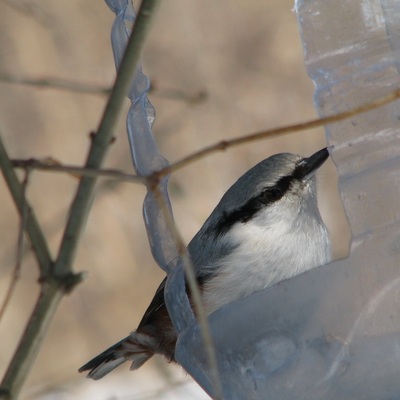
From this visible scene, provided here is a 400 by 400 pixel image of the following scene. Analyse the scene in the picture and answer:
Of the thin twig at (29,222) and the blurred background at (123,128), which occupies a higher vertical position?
the blurred background at (123,128)

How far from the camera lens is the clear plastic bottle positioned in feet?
7.59

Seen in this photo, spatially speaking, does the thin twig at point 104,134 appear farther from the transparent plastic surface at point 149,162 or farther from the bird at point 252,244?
the bird at point 252,244

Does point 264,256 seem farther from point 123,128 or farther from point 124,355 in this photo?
point 123,128

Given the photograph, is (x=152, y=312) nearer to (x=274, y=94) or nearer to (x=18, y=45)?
(x=18, y=45)

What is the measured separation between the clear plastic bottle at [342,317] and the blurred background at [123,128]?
3.72 m

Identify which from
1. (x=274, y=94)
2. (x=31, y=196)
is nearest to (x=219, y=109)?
(x=274, y=94)

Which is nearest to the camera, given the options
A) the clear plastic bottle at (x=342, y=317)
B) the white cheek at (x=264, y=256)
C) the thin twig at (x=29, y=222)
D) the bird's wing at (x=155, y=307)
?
the clear plastic bottle at (x=342, y=317)

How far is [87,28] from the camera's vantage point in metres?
7.66

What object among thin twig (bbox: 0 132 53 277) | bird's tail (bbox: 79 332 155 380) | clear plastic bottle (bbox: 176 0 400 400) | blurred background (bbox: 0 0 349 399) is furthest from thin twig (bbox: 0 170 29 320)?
blurred background (bbox: 0 0 349 399)

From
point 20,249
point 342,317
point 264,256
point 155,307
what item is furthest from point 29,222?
point 264,256

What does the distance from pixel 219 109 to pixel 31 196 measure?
1818mm

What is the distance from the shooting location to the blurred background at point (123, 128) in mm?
6867

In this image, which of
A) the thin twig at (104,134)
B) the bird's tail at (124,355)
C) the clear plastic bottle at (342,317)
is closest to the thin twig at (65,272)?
the thin twig at (104,134)

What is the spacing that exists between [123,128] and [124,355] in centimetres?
391
